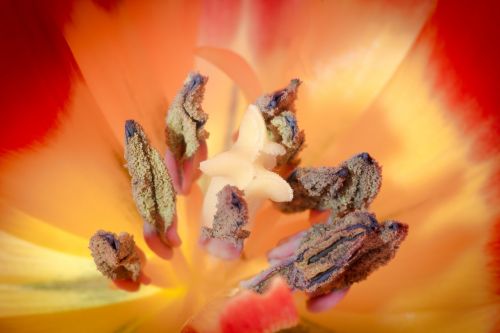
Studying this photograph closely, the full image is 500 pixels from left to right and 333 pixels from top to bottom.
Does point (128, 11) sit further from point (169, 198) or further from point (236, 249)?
point (236, 249)

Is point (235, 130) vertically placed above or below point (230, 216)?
above

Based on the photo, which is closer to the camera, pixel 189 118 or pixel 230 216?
pixel 230 216

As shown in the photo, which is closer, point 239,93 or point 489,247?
point 489,247

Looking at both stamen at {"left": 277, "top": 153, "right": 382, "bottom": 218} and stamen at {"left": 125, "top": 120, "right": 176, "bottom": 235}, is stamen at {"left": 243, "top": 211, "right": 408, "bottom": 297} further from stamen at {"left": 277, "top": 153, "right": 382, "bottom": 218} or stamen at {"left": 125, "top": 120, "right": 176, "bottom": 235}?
stamen at {"left": 125, "top": 120, "right": 176, "bottom": 235}

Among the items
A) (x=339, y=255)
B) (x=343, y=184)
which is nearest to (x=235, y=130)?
(x=343, y=184)

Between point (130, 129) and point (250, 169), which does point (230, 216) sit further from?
point (130, 129)

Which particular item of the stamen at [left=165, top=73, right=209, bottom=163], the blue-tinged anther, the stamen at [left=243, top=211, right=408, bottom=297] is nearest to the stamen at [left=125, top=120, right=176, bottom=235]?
the blue-tinged anther

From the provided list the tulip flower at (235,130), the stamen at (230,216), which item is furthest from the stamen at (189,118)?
the stamen at (230,216)

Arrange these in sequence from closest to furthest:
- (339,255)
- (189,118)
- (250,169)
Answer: (339,255) → (250,169) → (189,118)

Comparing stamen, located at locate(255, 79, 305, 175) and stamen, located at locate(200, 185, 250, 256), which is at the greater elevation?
stamen, located at locate(255, 79, 305, 175)

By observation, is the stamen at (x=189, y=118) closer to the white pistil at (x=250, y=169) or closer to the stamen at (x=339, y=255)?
the white pistil at (x=250, y=169)

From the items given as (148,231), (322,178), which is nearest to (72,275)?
(148,231)
